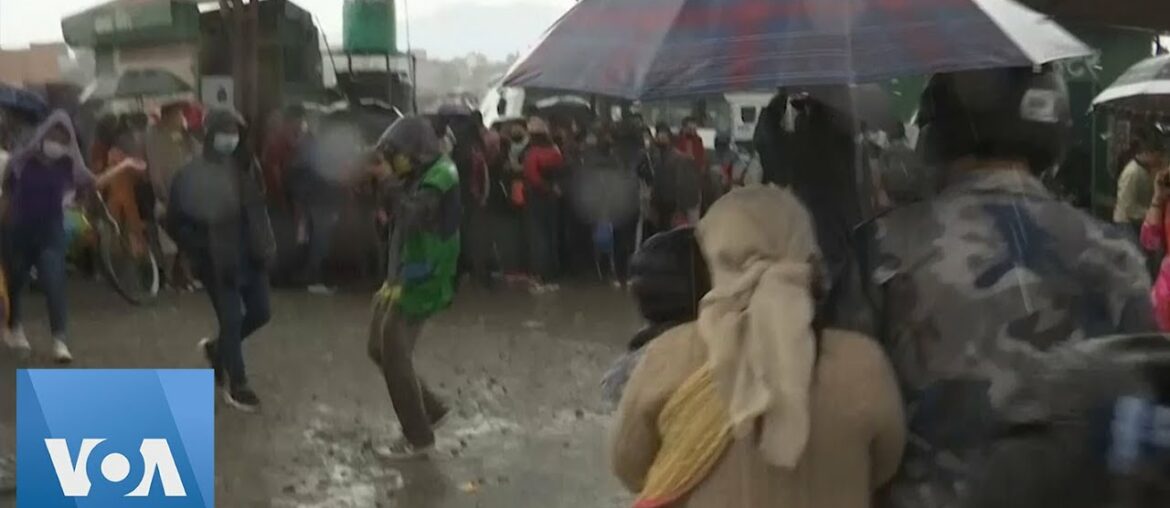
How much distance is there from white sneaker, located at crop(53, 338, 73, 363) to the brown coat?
12.7ft

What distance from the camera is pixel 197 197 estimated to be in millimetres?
5277

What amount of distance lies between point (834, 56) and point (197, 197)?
3.69 meters

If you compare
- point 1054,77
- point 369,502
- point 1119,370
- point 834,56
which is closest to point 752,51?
point 834,56

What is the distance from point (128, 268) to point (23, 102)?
2.00 m

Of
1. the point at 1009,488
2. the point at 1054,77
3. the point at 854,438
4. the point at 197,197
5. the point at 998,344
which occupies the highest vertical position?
the point at 1054,77

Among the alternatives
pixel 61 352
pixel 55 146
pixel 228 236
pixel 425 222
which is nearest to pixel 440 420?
pixel 425 222

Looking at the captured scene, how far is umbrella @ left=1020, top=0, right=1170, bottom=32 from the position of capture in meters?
2.47

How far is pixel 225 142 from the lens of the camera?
5199 mm

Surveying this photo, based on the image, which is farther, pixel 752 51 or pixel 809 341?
pixel 752 51

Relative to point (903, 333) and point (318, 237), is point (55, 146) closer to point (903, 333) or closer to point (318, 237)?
point (318, 237)

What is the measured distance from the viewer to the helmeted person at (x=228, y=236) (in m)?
5.27

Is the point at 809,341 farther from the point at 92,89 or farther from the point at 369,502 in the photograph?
the point at 92,89

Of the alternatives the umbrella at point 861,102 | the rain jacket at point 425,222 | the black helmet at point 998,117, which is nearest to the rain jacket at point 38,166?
the rain jacket at point 425,222

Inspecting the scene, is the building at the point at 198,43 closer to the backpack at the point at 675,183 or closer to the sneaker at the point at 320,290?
the backpack at the point at 675,183
